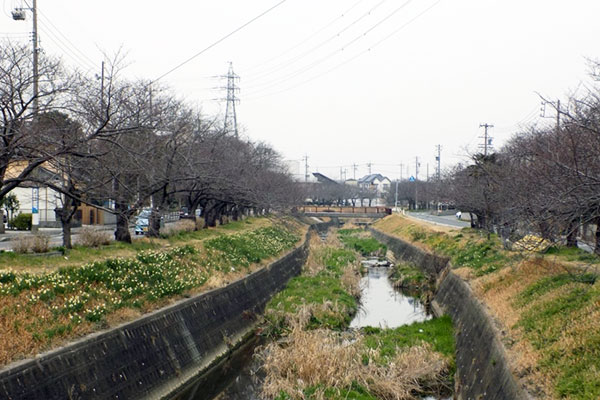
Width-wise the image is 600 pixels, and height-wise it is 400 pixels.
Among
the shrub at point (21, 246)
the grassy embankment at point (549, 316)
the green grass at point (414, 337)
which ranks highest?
the shrub at point (21, 246)

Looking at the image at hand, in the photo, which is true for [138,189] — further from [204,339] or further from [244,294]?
[204,339]

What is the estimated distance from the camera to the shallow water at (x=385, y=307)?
22.4m

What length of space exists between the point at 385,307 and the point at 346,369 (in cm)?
1253

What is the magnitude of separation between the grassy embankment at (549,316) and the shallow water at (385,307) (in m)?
3.18

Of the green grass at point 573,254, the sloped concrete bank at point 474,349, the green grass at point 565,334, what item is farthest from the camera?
the green grass at point 573,254

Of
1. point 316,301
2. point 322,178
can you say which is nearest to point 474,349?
point 316,301

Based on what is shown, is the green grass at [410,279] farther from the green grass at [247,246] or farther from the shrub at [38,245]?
the shrub at [38,245]

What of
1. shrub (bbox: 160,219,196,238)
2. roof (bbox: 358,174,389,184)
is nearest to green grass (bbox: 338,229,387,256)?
shrub (bbox: 160,219,196,238)

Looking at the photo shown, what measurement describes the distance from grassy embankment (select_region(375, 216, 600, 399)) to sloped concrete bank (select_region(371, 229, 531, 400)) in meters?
0.28

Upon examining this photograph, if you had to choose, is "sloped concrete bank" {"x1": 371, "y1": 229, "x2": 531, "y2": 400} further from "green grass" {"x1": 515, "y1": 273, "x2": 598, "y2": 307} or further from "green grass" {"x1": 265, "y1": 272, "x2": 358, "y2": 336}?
"green grass" {"x1": 265, "y1": 272, "x2": 358, "y2": 336}

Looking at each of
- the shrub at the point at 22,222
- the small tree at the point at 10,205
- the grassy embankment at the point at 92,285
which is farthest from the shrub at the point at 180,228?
the small tree at the point at 10,205

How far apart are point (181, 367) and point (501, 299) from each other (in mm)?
9369

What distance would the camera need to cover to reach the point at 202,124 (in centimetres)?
3406

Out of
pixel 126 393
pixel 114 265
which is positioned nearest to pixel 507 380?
pixel 126 393
